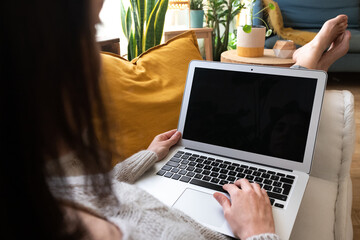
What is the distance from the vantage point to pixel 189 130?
3.26 feet

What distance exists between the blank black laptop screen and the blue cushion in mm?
2885

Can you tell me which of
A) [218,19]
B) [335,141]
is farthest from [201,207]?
[218,19]

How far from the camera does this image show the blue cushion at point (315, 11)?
11.2ft

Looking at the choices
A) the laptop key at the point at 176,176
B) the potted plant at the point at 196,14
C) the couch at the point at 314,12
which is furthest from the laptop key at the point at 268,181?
the couch at the point at 314,12

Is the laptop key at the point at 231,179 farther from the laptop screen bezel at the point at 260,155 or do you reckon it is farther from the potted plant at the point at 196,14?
the potted plant at the point at 196,14

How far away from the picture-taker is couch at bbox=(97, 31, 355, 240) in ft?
2.92

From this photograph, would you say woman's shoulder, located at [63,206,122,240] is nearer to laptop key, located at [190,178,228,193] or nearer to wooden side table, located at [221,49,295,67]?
laptop key, located at [190,178,228,193]

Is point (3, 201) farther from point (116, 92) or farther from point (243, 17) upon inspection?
point (243, 17)

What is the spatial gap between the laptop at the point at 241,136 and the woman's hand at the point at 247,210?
47 millimetres

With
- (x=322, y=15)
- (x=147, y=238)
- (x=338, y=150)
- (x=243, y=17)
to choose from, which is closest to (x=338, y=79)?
(x=322, y=15)

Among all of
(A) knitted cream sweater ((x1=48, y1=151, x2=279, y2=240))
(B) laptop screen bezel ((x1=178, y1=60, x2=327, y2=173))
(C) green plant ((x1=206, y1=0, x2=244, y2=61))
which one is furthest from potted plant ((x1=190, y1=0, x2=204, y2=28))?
Result: (A) knitted cream sweater ((x1=48, y1=151, x2=279, y2=240))

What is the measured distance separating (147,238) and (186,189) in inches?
14.1

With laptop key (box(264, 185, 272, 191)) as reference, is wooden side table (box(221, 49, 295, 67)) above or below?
above

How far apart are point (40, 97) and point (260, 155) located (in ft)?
2.34
